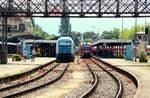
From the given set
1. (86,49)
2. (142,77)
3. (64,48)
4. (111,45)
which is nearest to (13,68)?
(142,77)

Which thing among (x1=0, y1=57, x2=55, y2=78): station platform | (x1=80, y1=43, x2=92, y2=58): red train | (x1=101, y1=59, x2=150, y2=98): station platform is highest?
(x1=80, y1=43, x2=92, y2=58): red train

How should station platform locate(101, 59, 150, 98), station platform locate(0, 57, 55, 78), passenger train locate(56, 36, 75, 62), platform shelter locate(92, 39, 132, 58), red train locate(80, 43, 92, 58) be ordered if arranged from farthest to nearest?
platform shelter locate(92, 39, 132, 58) → red train locate(80, 43, 92, 58) → passenger train locate(56, 36, 75, 62) → station platform locate(0, 57, 55, 78) → station platform locate(101, 59, 150, 98)

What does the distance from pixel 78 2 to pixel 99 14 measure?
3682mm

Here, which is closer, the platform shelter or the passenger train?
the passenger train

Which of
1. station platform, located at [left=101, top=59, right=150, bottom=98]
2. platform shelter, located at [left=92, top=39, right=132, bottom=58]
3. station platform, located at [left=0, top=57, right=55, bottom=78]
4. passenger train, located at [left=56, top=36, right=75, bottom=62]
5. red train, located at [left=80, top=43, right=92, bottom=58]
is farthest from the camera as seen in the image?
platform shelter, located at [left=92, top=39, right=132, bottom=58]

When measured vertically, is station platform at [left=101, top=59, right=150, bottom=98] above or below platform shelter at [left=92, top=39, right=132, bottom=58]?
below

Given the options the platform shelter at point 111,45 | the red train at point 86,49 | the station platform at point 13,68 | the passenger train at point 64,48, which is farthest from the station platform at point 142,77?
the platform shelter at point 111,45

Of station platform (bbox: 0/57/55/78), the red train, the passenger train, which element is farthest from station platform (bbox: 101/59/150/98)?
the red train

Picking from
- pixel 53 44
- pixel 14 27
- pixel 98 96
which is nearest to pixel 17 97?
pixel 98 96

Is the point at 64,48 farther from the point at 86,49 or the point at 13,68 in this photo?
the point at 86,49

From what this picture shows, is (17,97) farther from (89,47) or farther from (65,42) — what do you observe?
(89,47)

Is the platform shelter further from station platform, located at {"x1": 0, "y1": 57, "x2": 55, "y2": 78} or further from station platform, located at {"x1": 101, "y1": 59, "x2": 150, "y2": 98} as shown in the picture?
station platform, located at {"x1": 101, "y1": 59, "x2": 150, "y2": 98}

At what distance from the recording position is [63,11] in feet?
148

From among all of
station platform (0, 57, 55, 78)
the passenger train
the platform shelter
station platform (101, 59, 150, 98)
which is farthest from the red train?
station platform (101, 59, 150, 98)
